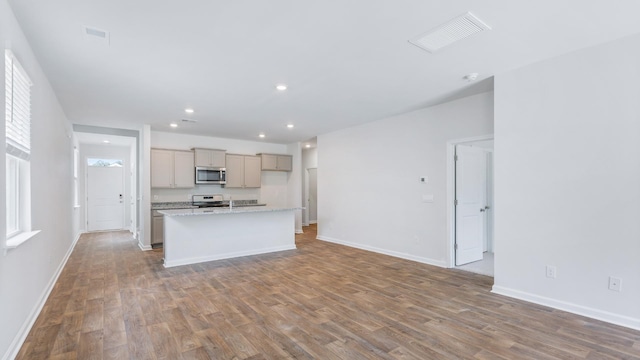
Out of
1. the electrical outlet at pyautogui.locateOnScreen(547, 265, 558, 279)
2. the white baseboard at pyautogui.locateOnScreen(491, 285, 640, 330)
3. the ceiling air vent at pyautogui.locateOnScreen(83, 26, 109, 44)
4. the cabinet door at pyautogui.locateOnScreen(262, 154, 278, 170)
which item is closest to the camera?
the ceiling air vent at pyautogui.locateOnScreen(83, 26, 109, 44)

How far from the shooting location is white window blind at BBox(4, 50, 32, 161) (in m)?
2.35

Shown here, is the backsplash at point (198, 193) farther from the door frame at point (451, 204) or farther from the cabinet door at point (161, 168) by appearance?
the door frame at point (451, 204)

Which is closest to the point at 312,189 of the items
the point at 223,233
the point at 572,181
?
the point at 223,233

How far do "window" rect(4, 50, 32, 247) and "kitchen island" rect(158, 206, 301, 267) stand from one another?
198cm

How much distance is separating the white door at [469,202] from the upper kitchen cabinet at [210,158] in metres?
5.37

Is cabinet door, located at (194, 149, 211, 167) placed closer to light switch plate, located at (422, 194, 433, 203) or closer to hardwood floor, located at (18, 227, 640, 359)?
hardwood floor, located at (18, 227, 640, 359)

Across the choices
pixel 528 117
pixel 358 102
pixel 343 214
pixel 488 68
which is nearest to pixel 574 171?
pixel 528 117

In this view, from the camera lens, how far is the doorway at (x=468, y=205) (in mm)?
4859

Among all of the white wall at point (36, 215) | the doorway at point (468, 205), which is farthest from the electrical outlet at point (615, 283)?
the white wall at point (36, 215)

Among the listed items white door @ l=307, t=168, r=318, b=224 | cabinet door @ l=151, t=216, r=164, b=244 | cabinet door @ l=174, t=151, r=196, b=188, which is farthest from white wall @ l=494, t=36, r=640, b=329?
white door @ l=307, t=168, r=318, b=224

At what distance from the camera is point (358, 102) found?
475 cm

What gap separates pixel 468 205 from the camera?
201 inches

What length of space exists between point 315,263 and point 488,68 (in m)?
3.77

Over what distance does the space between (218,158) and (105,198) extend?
179 inches
